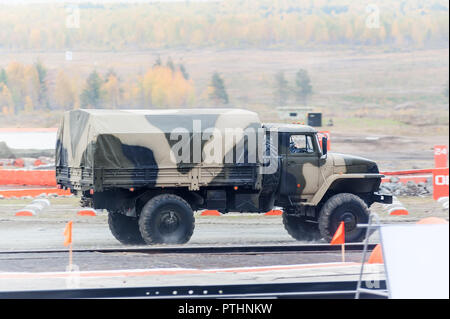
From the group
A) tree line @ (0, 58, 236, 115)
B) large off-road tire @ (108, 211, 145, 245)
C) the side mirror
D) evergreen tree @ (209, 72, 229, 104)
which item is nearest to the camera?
the side mirror

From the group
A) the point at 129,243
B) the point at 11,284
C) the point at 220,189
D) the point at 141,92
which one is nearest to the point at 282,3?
the point at 141,92

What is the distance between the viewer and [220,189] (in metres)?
11.3

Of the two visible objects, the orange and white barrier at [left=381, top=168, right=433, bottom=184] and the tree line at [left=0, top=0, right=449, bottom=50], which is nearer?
the tree line at [left=0, top=0, right=449, bottom=50]

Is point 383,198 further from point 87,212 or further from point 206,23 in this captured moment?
point 87,212

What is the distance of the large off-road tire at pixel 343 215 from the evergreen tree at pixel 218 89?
17.3ft

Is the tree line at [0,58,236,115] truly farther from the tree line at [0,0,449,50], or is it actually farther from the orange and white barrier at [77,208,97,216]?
the orange and white barrier at [77,208,97,216]

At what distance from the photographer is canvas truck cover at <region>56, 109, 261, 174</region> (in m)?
10.8

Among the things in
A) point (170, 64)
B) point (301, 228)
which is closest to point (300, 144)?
point (301, 228)

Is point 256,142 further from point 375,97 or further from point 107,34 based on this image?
point 375,97

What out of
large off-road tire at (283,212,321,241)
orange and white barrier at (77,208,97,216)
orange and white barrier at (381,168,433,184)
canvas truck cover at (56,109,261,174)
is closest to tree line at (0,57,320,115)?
canvas truck cover at (56,109,261,174)

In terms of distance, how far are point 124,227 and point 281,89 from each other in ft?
21.2

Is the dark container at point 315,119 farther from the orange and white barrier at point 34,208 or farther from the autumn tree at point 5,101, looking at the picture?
the autumn tree at point 5,101

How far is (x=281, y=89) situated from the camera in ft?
55.9

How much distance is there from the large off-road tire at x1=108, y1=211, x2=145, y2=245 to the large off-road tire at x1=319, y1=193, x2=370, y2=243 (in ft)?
9.85
